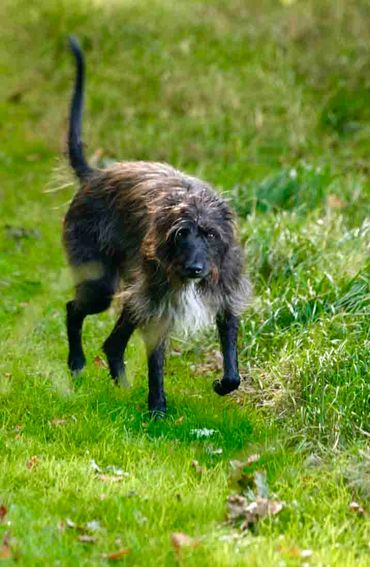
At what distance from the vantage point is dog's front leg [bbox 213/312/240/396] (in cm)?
687

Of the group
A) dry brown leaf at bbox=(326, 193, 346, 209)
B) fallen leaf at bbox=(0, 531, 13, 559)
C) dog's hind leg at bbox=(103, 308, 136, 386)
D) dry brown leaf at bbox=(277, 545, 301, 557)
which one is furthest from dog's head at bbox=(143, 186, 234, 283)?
dry brown leaf at bbox=(326, 193, 346, 209)

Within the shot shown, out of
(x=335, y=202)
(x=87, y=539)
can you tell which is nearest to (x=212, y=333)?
(x=335, y=202)

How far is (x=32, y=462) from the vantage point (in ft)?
19.3

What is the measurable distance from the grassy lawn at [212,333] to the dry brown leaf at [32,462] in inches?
0.5

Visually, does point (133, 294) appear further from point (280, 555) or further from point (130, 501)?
point (280, 555)

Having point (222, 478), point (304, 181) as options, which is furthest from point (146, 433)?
point (304, 181)

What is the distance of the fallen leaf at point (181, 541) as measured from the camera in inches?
190

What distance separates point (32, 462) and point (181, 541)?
4.40 ft

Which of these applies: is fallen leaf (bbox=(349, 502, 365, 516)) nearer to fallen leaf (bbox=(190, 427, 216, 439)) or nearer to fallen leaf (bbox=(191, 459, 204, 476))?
fallen leaf (bbox=(191, 459, 204, 476))

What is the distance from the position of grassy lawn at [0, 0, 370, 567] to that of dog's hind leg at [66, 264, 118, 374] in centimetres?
28

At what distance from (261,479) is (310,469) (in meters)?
0.48

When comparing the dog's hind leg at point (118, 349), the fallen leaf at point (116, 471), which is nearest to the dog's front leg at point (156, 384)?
the dog's hind leg at point (118, 349)

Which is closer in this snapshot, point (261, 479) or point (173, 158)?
point (261, 479)

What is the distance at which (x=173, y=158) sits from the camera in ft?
49.4
